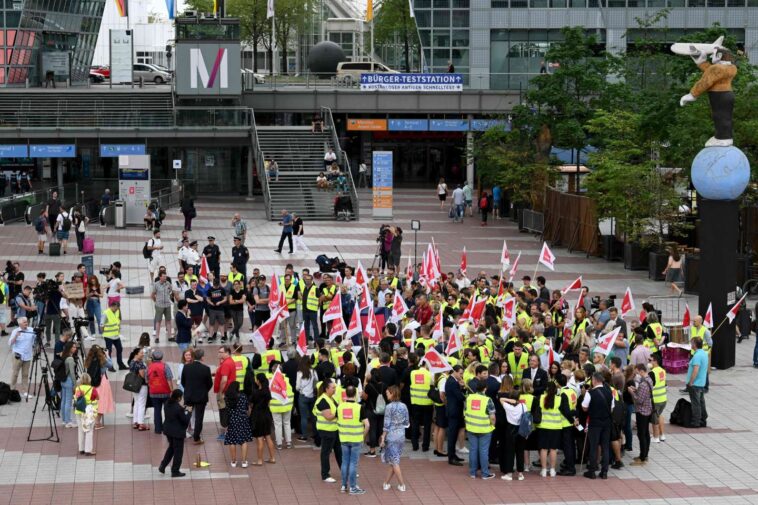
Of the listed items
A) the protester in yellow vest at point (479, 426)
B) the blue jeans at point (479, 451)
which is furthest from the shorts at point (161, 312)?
the blue jeans at point (479, 451)

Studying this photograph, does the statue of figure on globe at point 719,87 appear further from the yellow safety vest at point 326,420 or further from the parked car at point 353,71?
the parked car at point 353,71

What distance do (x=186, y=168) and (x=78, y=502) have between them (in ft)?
161

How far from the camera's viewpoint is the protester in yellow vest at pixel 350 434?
17.5 metres

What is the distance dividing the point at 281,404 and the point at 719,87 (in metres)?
12.3

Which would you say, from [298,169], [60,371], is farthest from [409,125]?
[60,371]

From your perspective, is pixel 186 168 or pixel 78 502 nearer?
pixel 78 502

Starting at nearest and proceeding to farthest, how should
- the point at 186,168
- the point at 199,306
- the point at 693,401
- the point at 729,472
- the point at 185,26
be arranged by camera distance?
the point at 729,472
the point at 693,401
the point at 199,306
the point at 185,26
the point at 186,168

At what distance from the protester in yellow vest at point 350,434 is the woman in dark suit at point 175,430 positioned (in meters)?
2.26

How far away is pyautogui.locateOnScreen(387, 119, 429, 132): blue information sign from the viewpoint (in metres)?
64.5

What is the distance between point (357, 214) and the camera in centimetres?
5144

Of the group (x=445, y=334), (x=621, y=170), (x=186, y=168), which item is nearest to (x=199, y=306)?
(x=445, y=334)

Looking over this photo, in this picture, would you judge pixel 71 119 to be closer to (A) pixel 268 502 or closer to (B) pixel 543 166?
(B) pixel 543 166

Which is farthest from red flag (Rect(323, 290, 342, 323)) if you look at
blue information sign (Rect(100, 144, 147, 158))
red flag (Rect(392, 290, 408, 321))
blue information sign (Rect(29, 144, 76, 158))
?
blue information sign (Rect(29, 144, 76, 158))

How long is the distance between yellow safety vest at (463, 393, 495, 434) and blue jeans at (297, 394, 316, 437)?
264cm
